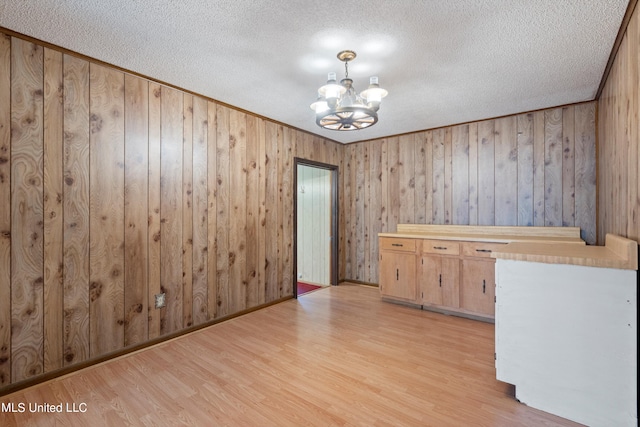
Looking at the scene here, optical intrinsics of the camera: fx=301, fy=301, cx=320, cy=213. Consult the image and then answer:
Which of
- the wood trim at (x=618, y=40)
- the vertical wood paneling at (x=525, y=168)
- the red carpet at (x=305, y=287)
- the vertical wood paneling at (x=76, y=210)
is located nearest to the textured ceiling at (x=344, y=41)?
the wood trim at (x=618, y=40)

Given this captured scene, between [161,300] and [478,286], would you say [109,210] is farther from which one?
[478,286]

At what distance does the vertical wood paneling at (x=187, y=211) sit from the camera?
116 inches

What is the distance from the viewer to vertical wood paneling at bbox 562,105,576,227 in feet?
10.9

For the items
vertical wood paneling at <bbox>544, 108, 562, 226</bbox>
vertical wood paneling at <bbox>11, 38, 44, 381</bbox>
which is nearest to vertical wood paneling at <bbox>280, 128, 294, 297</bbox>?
vertical wood paneling at <bbox>11, 38, 44, 381</bbox>

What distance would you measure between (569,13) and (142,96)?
3169 mm

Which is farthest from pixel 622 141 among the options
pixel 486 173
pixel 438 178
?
pixel 438 178

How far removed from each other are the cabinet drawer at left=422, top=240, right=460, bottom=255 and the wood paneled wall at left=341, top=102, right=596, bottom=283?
2.22 ft

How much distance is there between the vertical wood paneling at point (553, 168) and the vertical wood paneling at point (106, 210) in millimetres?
4354

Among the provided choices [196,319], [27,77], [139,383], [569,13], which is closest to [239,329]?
[196,319]

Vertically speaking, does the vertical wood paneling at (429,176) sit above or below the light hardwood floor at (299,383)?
above

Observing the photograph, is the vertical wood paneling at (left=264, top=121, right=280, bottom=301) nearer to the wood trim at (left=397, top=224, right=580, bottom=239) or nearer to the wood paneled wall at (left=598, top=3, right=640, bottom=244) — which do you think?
the wood trim at (left=397, top=224, right=580, bottom=239)

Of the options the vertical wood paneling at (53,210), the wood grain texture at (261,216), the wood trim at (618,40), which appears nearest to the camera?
the wood trim at (618,40)

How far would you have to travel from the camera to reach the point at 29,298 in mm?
2053

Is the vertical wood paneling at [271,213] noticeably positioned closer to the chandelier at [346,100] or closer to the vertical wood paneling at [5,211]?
the chandelier at [346,100]
